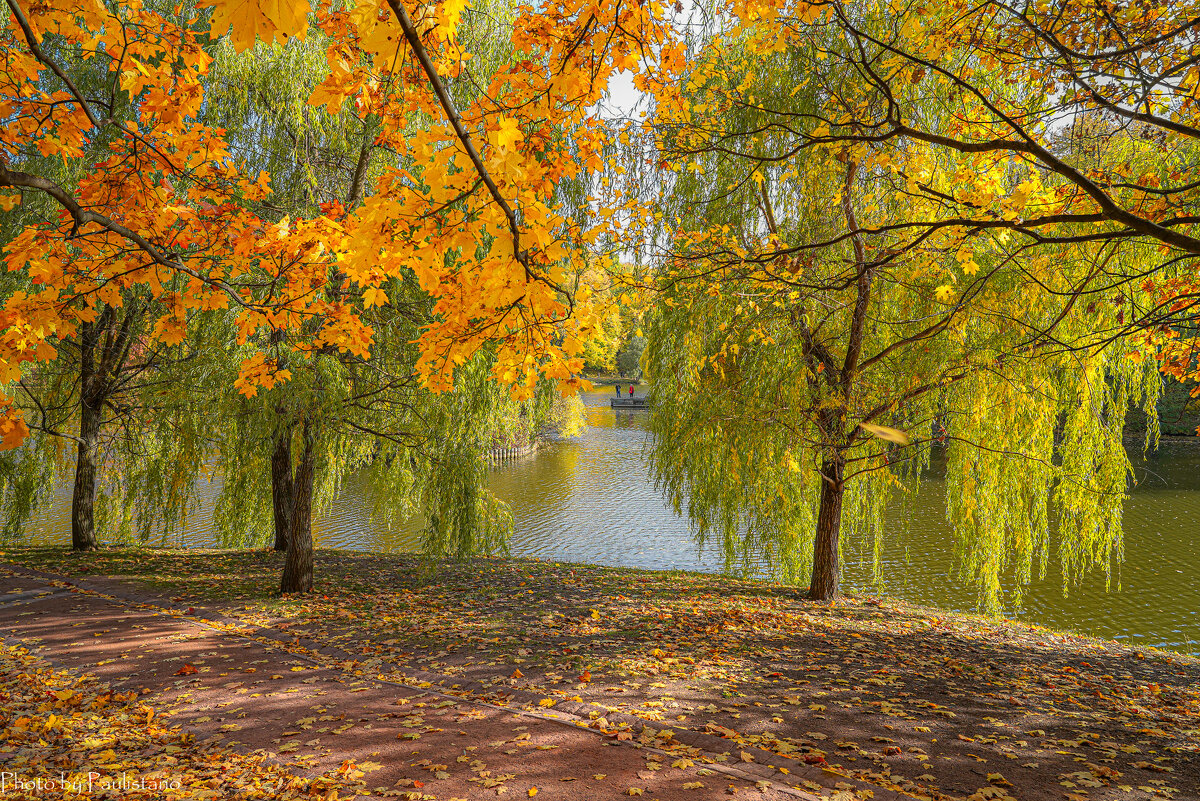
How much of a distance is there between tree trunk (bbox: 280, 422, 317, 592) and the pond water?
3255 mm

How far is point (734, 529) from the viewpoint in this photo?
24.3 feet

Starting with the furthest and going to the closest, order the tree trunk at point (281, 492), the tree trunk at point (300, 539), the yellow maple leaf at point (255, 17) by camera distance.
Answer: the tree trunk at point (281, 492) → the tree trunk at point (300, 539) → the yellow maple leaf at point (255, 17)

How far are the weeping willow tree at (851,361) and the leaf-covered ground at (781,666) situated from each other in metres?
1.18

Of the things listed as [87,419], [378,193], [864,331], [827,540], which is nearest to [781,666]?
[827,540]

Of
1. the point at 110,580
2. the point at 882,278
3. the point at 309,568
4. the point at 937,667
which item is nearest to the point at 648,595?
the point at 937,667

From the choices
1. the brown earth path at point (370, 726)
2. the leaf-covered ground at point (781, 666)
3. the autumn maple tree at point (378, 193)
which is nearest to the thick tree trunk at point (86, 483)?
the leaf-covered ground at point (781, 666)

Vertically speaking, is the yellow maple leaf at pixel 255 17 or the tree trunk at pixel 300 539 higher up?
the yellow maple leaf at pixel 255 17

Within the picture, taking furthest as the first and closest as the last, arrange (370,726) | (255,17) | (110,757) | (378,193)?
(370,726) < (110,757) < (378,193) < (255,17)

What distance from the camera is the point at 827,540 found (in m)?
6.35

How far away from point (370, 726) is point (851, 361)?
502cm

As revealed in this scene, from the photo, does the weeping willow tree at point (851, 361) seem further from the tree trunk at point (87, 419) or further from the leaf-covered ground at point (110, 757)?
the tree trunk at point (87, 419)

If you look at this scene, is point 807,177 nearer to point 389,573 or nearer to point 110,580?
point 389,573

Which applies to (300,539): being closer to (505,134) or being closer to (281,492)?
(281,492)

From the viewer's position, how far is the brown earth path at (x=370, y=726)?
258 cm
